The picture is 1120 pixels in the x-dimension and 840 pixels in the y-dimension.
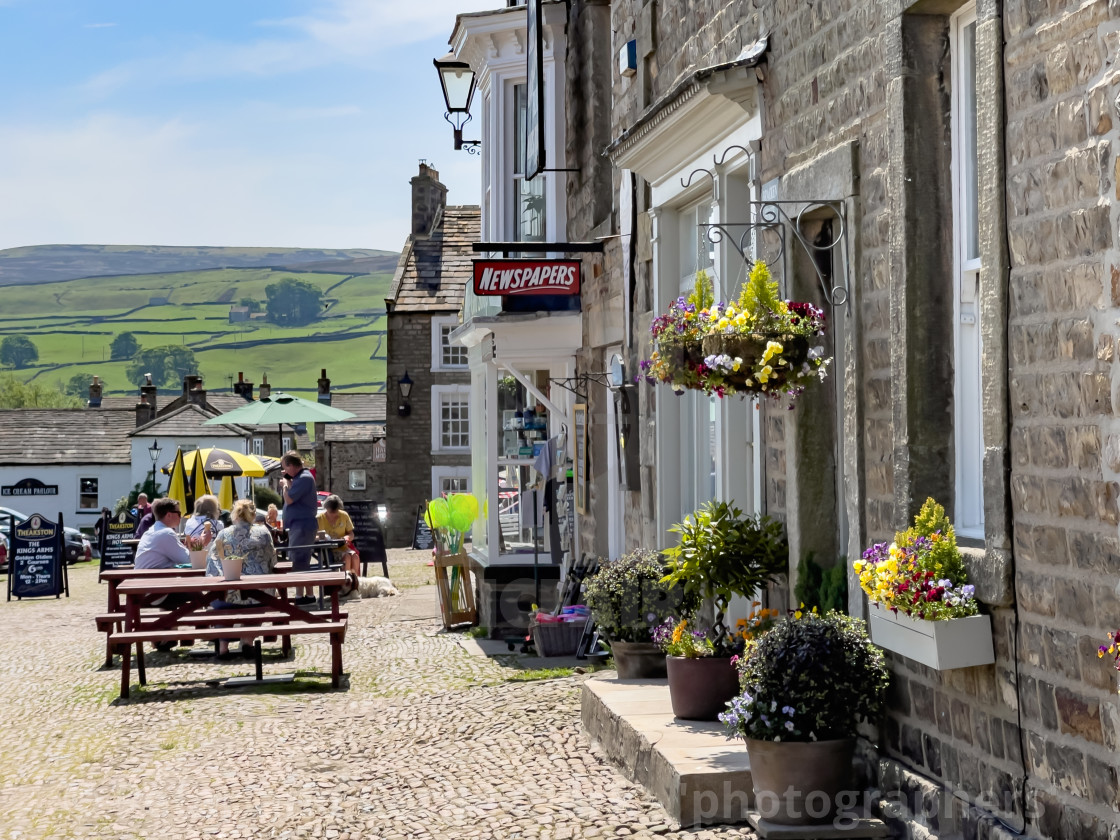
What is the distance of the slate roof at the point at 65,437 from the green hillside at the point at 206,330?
280ft

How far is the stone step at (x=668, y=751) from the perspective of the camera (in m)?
5.42

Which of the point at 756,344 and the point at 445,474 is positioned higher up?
the point at 756,344

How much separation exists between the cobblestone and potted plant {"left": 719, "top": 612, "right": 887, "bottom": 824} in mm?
347

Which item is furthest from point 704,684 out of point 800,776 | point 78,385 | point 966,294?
point 78,385

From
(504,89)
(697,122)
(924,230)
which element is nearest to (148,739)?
(697,122)

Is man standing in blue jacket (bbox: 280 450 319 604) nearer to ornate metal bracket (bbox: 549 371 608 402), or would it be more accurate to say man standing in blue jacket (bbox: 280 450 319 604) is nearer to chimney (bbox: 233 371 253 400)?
ornate metal bracket (bbox: 549 371 608 402)

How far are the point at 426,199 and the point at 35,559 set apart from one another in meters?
18.6

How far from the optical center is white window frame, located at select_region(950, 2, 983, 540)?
475cm

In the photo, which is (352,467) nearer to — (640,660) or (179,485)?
(179,485)

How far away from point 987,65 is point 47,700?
824cm

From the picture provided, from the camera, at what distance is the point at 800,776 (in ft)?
16.4

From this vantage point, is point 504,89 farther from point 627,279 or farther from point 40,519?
point 40,519

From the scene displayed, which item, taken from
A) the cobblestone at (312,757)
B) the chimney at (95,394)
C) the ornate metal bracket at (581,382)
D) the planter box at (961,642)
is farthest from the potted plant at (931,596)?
the chimney at (95,394)

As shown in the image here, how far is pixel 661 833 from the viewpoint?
17.6 ft
